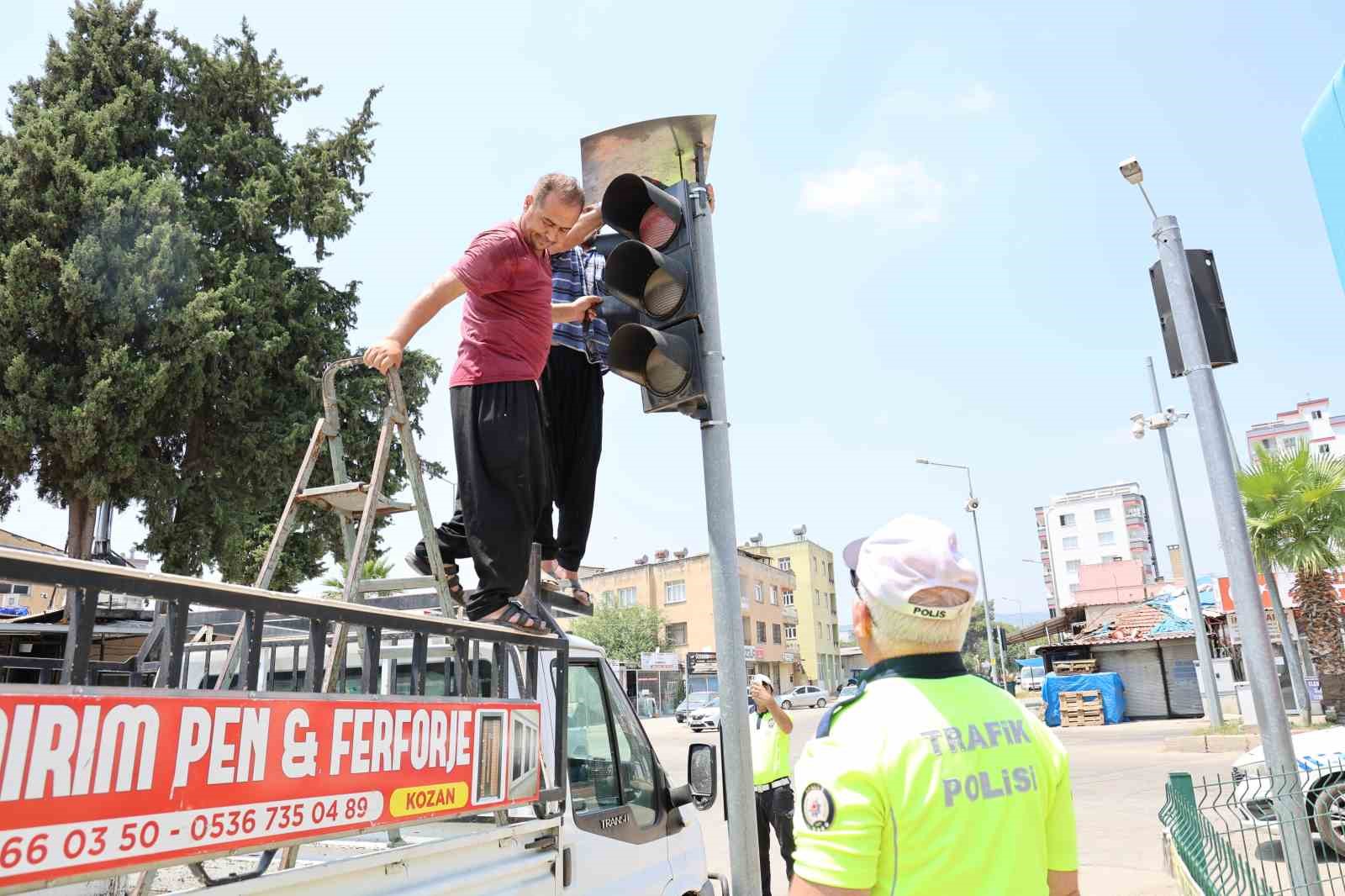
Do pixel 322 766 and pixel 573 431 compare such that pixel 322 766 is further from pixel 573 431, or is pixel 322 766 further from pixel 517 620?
pixel 573 431

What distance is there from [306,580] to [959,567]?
18169 mm

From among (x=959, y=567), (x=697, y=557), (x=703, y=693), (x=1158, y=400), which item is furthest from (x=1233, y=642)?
(x=697, y=557)

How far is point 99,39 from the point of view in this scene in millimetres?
18438

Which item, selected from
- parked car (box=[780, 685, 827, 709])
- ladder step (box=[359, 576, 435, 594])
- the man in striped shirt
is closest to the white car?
the man in striped shirt

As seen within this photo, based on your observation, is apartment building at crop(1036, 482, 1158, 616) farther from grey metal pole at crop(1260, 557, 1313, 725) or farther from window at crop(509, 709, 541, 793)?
window at crop(509, 709, 541, 793)

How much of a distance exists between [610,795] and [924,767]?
2599 millimetres

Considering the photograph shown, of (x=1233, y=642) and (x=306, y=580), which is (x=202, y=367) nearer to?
(x=306, y=580)

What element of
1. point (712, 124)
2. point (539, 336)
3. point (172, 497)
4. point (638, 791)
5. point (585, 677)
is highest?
point (172, 497)

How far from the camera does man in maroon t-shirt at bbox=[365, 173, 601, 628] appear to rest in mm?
3607

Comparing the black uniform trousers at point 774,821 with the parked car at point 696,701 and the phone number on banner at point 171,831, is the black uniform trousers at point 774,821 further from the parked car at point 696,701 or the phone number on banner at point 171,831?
the parked car at point 696,701

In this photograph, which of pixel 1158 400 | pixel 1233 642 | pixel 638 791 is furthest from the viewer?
pixel 1233 642

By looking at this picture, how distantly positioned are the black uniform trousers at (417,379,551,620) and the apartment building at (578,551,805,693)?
55303mm

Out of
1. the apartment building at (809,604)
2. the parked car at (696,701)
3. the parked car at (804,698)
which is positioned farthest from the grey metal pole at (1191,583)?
the apartment building at (809,604)

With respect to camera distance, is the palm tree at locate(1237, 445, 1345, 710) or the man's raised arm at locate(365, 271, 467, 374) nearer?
the man's raised arm at locate(365, 271, 467, 374)
